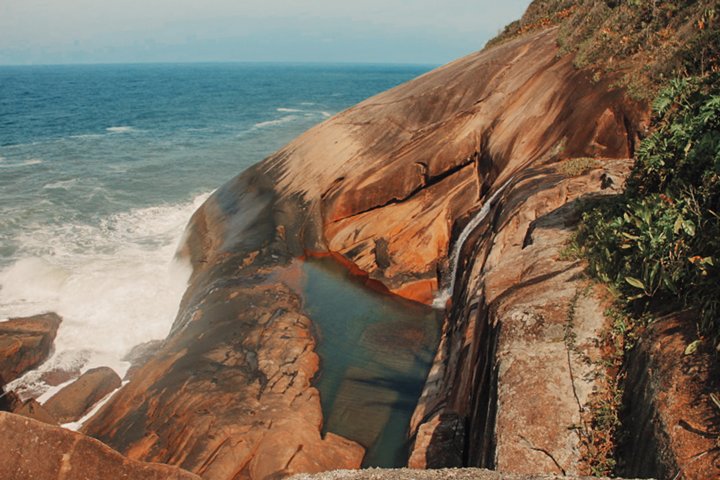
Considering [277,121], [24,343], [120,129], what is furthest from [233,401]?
[277,121]

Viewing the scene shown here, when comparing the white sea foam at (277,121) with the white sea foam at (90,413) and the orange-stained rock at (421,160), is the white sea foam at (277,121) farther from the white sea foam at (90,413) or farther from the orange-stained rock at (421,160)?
the white sea foam at (90,413)

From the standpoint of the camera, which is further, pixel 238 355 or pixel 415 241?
pixel 415 241

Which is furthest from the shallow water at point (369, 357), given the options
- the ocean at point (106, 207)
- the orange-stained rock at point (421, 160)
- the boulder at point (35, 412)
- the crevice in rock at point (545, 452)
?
the boulder at point (35, 412)

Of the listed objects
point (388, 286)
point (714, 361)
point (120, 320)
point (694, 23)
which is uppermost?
point (694, 23)

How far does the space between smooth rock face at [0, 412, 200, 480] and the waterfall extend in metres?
10.2

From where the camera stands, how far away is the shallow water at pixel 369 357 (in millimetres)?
10555

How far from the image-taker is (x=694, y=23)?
43.1 ft

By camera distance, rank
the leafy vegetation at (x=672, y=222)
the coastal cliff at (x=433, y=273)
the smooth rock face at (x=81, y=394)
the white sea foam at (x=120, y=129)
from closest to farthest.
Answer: the leafy vegetation at (x=672, y=222), the coastal cliff at (x=433, y=273), the smooth rock face at (x=81, y=394), the white sea foam at (x=120, y=129)

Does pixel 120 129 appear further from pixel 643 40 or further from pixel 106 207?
pixel 643 40

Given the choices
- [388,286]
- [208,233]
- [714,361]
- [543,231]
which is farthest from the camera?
[208,233]

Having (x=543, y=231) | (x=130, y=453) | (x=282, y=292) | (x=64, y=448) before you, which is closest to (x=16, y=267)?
(x=282, y=292)

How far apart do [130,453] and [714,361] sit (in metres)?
9.20

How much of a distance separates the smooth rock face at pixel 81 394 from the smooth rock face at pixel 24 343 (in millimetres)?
2393

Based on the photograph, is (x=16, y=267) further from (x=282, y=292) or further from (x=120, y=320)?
(x=282, y=292)
